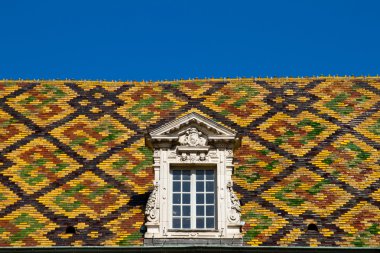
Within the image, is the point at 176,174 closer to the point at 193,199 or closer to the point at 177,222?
the point at 193,199

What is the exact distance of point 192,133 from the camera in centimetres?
2356

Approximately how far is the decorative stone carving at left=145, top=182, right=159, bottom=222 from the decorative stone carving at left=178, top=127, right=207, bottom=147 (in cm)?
141

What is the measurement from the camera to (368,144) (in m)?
25.9

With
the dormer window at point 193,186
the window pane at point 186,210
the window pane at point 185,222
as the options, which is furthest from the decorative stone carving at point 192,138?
the window pane at point 185,222

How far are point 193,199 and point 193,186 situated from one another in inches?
15.2

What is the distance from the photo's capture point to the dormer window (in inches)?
878

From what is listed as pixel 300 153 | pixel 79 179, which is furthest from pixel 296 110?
pixel 79 179

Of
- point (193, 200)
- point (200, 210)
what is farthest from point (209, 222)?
point (193, 200)

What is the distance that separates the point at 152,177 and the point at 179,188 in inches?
61.8

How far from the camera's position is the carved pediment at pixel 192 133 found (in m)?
23.4

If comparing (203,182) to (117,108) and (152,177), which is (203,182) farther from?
(117,108)

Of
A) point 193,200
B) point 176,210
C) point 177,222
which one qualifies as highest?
point 193,200

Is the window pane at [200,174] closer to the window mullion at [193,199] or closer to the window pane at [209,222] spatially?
the window mullion at [193,199]

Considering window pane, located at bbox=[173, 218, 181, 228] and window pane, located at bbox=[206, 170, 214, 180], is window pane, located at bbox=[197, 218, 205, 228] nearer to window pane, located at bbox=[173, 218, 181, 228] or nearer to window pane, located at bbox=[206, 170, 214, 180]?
window pane, located at bbox=[173, 218, 181, 228]
